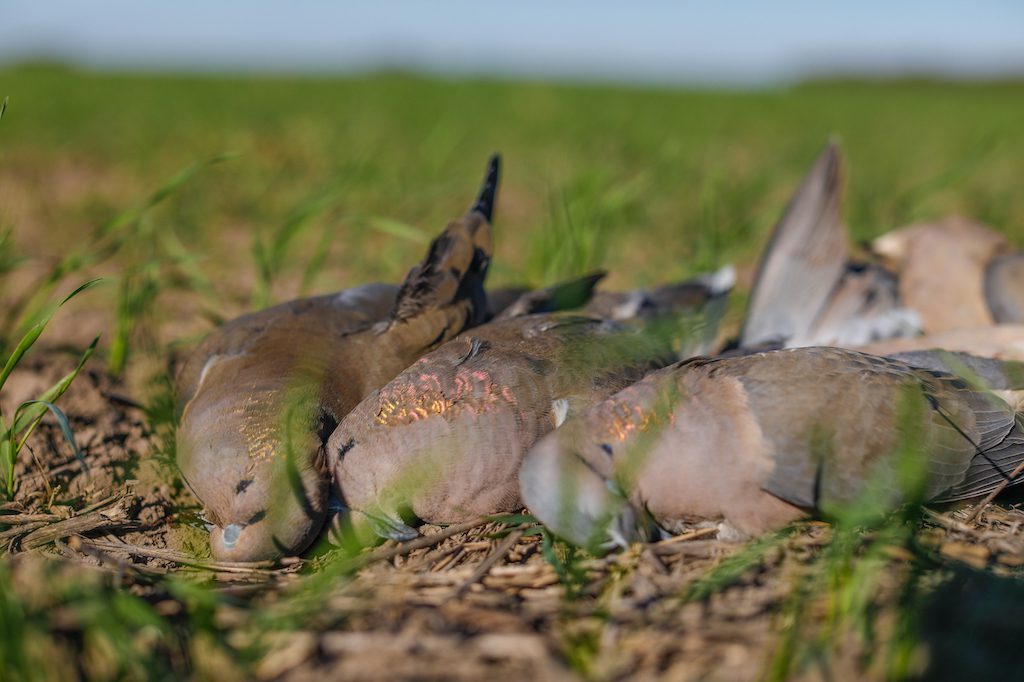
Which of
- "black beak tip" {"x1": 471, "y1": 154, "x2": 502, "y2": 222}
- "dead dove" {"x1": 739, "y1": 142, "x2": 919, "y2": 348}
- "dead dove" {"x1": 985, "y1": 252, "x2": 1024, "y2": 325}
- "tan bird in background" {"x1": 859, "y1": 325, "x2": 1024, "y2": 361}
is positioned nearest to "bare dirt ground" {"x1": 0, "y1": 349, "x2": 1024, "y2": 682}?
"tan bird in background" {"x1": 859, "y1": 325, "x2": 1024, "y2": 361}

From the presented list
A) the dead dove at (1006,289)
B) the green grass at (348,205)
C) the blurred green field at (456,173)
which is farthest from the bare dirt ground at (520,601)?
the blurred green field at (456,173)

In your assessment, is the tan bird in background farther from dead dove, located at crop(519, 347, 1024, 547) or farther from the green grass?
the green grass

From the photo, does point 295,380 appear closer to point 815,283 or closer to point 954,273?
point 815,283

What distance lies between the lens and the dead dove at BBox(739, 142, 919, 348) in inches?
147

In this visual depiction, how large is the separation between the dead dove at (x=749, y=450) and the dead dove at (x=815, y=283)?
131 cm

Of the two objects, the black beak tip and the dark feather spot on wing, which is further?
the black beak tip

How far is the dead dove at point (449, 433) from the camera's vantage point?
2402mm

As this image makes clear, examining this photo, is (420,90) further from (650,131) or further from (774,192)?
(774,192)

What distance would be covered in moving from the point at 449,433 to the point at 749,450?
761 millimetres

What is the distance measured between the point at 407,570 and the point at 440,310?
2.93 feet

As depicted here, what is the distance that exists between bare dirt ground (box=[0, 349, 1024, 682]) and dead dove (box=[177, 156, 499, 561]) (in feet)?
0.50

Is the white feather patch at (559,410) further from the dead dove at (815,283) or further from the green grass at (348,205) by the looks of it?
the dead dove at (815,283)

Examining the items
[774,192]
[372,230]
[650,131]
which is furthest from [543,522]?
[650,131]

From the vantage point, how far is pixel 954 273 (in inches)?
155
